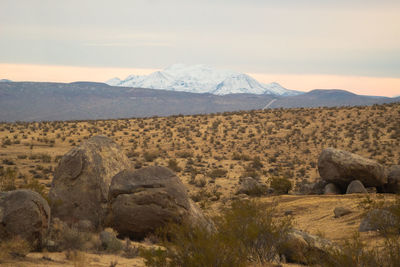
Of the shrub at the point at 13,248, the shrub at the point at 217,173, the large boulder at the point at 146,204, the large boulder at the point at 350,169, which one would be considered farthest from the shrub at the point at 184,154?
the shrub at the point at 13,248

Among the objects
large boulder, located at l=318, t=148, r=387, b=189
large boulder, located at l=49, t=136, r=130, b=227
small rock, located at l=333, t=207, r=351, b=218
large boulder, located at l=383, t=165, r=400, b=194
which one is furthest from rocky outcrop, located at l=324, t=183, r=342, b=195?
large boulder, located at l=49, t=136, r=130, b=227

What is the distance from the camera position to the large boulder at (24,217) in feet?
29.2

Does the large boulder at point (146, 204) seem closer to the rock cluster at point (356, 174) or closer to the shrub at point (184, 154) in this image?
the rock cluster at point (356, 174)

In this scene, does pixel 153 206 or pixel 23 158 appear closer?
pixel 153 206

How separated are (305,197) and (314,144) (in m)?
18.8

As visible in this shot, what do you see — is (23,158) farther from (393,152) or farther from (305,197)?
(393,152)

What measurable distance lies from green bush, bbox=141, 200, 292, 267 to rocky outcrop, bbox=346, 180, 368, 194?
10.0 m

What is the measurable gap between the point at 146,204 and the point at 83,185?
2533 mm

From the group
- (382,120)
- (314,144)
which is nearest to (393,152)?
(314,144)

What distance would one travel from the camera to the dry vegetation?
1998cm

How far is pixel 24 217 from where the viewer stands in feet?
29.6

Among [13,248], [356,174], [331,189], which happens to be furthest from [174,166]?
[13,248]

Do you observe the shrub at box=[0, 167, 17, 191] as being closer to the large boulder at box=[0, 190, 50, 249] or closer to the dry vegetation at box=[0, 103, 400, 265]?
the dry vegetation at box=[0, 103, 400, 265]

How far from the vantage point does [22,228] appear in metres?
8.96
